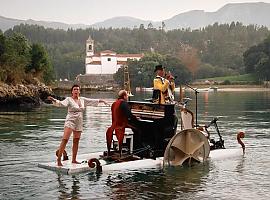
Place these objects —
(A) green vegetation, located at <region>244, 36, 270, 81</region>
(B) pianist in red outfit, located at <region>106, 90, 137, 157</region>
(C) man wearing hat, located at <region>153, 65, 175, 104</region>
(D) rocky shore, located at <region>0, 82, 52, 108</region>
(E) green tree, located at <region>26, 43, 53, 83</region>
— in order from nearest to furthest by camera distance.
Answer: (B) pianist in red outfit, located at <region>106, 90, 137, 157</region>, (C) man wearing hat, located at <region>153, 65, 175, 104</region>, (D) rocky shore, located at <region>0, 82, 52, 108</region>, (E) green tree, located at <region>26, 43, 53, 83</region>, (A) green vegetation, located at <region>244, 36, 270, 81</region>

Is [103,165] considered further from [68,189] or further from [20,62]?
[20,62]

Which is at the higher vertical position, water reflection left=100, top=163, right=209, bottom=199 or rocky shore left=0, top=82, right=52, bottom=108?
rocky shore left=0, top=82, right=52, bottom=108

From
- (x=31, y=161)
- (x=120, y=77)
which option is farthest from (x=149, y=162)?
(x=120, y=77)

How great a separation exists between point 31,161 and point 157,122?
4012mm

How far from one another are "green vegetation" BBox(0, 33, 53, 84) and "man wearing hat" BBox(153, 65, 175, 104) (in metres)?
42.2

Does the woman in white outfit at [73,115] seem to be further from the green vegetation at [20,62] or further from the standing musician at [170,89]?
the green vegetation at [20,62]

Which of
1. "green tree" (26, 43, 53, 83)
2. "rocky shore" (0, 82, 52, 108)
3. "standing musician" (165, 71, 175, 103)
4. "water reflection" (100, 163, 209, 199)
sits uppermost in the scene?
"green tree" (26, 43, 53, 83)

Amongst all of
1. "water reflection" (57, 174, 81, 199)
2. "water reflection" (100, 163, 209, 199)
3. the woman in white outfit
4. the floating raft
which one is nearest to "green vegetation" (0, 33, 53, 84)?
the floating raft

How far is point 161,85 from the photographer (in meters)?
16.5

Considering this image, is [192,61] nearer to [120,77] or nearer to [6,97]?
[120,77]

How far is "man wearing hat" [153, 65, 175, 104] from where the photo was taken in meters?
16.5

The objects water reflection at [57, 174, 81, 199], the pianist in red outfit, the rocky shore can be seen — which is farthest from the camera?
the rocky shore

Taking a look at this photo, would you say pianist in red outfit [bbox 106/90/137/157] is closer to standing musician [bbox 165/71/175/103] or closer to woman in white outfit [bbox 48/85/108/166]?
woman in white outfit [bbox 48/85/108/166]

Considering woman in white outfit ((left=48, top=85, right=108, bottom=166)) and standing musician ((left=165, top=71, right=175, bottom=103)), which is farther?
standing musician ((left=165, top=71, right=175, bottom=103))
